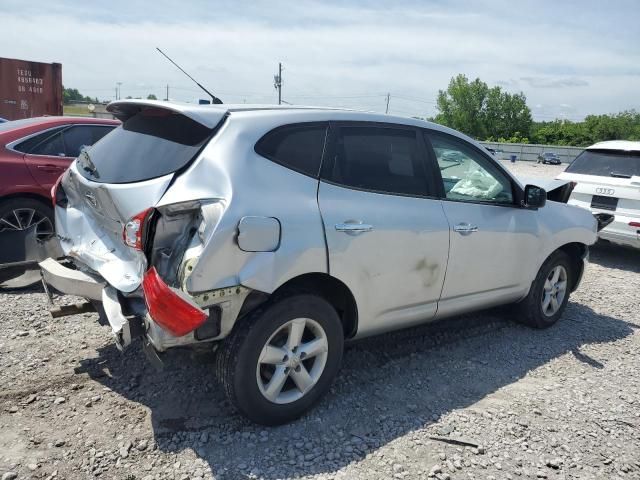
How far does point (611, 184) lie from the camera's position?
7359mm

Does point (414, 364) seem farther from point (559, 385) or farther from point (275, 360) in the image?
point (275, 360)

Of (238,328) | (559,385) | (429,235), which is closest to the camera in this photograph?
(238,328)

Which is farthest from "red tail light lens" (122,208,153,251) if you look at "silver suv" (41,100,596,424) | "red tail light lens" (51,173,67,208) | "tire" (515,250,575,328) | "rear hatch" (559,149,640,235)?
"rear hatch" (559,149,640,235)

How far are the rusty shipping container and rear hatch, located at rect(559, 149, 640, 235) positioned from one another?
13562 mm

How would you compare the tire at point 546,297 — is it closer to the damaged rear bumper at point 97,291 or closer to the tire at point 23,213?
the damaged rear bumper at point 97,291

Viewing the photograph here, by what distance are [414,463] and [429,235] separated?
4.82 feet

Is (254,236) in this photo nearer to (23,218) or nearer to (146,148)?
(146,148)

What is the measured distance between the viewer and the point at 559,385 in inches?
156

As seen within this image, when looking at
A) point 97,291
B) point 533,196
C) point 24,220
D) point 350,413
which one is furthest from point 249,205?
point 24,220

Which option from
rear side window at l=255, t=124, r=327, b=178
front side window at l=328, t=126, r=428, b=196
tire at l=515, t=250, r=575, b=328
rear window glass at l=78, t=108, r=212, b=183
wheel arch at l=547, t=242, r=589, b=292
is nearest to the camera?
rear window glass at l=78, t=108, r=212, b=183

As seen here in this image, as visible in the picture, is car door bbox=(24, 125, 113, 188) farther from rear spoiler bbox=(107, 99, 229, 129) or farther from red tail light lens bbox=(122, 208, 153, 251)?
red tail light lens bbox=(122, 208, 153, 251)

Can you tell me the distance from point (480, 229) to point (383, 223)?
104cm

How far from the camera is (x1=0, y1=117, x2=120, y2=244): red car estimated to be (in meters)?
5.56

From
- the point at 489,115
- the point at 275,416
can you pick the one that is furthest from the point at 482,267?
the point at 489,115
